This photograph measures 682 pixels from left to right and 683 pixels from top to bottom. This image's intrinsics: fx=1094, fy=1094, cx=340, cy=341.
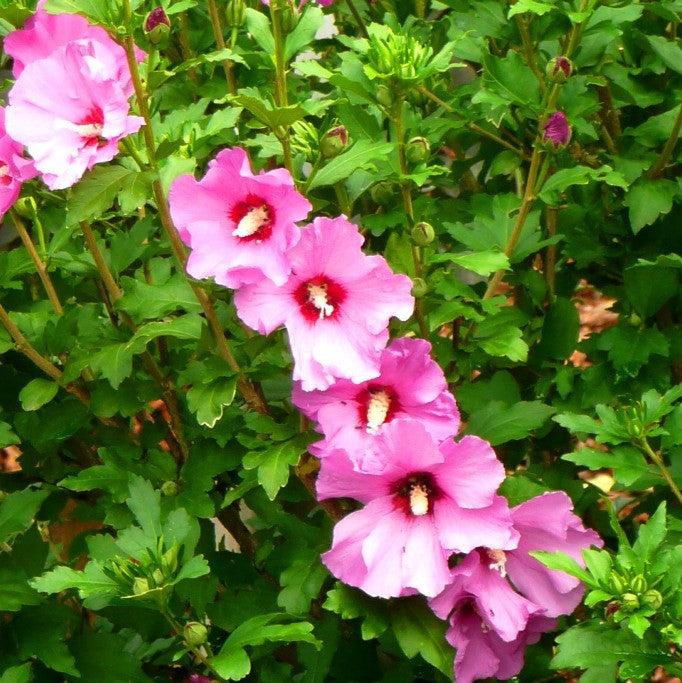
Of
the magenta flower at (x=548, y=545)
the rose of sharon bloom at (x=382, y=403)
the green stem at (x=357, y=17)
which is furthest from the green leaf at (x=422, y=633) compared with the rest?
the green stem at (x=357, y=17)

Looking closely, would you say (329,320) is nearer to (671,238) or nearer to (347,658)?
(347,658)

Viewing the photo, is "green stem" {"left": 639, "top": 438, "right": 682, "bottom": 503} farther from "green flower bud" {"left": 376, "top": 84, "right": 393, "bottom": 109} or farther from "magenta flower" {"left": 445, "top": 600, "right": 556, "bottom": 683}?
"green flower bud" {"left": 376, "top": 84, "right": 393, "bottom": 109}

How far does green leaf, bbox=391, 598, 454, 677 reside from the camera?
123cm

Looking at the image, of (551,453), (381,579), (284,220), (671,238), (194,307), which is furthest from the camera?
(551,453)

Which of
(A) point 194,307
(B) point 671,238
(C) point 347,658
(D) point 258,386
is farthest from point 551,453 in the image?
(A) point 194,307

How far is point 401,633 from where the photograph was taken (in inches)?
48.9

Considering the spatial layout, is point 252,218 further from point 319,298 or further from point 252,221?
point 319,298

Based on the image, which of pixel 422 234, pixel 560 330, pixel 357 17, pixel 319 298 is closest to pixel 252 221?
pixel 319 298

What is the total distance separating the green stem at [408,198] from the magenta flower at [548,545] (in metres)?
0.25

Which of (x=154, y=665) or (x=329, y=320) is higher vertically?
(x=329, y=320)

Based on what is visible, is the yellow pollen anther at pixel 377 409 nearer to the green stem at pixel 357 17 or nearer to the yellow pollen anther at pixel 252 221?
the yellow pollen anther at pixel 252 221

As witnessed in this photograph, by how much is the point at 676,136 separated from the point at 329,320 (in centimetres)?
69

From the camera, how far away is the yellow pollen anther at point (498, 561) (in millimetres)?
1226

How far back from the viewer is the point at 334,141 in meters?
1.13
